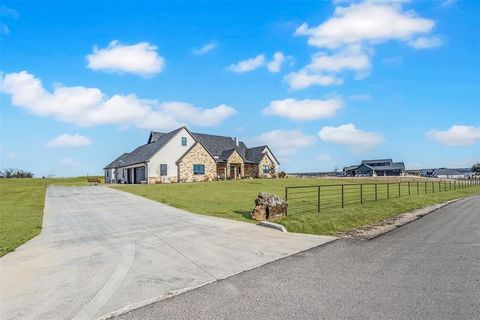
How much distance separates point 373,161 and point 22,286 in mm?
112719

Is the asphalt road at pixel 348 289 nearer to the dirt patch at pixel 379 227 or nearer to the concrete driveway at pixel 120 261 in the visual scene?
the concrete driveway at pixel 120 261

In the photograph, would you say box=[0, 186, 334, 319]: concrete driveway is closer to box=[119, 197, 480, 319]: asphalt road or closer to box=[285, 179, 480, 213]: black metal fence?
box=[119, 197, 480, 319]: asphalt road

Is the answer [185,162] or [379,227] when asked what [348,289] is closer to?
[379,227]

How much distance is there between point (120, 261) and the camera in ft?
23.9

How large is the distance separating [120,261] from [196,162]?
37.1 meters

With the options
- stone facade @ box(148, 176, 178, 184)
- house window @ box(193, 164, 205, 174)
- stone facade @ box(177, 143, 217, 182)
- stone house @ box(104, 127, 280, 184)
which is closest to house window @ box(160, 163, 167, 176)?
stone house @ box(104, 127, 280, 184)

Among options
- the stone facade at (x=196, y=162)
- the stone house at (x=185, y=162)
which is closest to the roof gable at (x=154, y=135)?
the stone house at (x=185, y=162)

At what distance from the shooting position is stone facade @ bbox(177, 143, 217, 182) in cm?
4325

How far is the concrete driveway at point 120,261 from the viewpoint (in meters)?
5.10

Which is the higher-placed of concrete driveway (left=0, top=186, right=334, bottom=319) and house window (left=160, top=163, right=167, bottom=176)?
house window (left=160, top=163, right=167, bottom=176)

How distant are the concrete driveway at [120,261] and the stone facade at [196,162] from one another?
30.3 metres

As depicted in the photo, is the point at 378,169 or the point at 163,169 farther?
the point at 378,169

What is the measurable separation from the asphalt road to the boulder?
4846 millimetres

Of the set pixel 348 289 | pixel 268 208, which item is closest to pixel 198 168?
pixel 268 208
